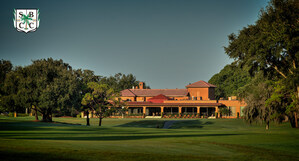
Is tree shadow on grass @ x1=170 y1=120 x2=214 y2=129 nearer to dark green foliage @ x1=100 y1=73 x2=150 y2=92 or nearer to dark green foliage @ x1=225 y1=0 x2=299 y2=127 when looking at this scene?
dark green foliage @ x1=225 y1=0 x2=299 y2=127

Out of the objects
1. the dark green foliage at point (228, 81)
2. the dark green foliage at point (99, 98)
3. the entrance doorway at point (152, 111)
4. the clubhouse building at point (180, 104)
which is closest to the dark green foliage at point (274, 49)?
the dark green foliage at point (99, 98)

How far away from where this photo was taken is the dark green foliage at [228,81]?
104m

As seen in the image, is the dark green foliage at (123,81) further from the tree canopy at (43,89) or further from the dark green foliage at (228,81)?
the tree canopy at (43,89)

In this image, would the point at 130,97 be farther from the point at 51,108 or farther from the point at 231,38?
the point at 231,38

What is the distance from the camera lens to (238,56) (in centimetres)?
4081

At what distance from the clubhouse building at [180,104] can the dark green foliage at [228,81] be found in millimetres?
16777

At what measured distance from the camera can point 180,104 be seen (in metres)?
76.3

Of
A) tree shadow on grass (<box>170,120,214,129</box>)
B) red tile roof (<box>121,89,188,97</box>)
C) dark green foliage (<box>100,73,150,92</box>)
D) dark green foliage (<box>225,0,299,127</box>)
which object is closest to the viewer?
dark green foliage (<box>225,0,299,127</box>)

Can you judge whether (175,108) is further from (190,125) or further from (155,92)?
(190,125)

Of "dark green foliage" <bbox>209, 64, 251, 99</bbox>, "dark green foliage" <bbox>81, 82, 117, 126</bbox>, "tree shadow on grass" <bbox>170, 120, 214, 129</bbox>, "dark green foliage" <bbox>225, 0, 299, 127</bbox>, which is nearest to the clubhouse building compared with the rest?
"dark green foliage" <bbox>81, 82, 117, 126</bbox>

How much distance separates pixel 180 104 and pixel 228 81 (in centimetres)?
3901

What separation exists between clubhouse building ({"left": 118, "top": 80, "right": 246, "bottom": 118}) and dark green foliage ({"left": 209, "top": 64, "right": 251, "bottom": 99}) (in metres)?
16.8

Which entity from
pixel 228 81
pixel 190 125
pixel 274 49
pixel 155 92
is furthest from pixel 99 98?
pixel 228 81

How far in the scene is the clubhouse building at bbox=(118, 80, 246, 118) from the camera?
75.0m
